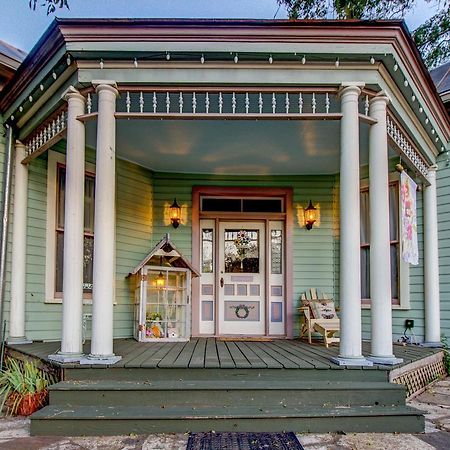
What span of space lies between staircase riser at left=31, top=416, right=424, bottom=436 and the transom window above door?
3928mm

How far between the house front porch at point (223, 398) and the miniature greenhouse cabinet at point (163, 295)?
6.16ft

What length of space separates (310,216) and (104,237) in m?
3.72

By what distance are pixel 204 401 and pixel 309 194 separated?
164 inches

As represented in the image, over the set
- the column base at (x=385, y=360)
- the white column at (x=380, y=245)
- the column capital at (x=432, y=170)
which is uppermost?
the column capital at (x=432, y=170)

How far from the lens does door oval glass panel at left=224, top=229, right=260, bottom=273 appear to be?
6.77m

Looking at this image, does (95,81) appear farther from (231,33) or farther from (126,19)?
(231,33)

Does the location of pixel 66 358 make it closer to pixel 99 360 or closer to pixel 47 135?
pixel 99 360

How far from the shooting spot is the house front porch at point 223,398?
322cm

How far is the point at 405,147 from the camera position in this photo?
16.7ft

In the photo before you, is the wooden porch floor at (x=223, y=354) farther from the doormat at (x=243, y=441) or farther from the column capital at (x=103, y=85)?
the column capital at (x=103, y=85)

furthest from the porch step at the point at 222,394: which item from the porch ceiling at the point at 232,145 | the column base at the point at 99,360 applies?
the porch ceiling at the point at 232,145

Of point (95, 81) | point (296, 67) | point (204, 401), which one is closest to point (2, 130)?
point (95, 81)

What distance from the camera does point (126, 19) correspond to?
376 cm

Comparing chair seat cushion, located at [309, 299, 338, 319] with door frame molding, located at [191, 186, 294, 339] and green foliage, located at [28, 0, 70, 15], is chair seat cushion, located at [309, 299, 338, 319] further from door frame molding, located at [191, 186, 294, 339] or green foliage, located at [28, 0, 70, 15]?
green foliage, located at [28, 0, 70, 15]
